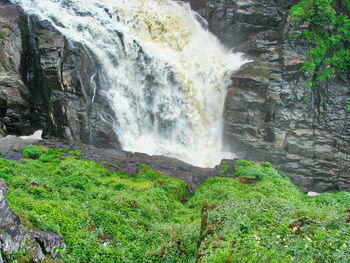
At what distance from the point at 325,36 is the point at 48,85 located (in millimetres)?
24118

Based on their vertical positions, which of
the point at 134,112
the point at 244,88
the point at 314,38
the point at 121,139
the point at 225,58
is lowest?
the point at 121,139

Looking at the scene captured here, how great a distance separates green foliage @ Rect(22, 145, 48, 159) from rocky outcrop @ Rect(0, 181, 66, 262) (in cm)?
1109

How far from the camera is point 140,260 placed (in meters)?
8.83

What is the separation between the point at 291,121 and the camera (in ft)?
93.2

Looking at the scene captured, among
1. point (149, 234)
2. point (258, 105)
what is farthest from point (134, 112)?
point (149, 234)

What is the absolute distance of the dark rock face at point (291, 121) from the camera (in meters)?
27.5

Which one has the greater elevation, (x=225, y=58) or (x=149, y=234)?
(x=225, y=58)

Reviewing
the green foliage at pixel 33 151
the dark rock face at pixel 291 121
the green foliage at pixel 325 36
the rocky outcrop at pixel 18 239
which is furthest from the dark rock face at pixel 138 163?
the green foliage at pixel 325 36

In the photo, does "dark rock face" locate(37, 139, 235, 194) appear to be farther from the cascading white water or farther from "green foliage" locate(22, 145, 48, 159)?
the cascading white water

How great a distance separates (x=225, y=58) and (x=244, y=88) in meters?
6.56

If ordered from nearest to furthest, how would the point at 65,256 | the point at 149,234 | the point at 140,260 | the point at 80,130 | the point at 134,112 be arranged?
1. the point at 65,256
2. the point at 140,260
3. the point at 149,234
4. the point at 80,130
5. the point at 134,112

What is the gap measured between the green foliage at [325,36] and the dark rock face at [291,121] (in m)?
0.85

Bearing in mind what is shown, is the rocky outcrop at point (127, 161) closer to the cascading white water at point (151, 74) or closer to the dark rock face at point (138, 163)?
the dark rock face at point (138, 163)

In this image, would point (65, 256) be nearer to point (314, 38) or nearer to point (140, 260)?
point (140, 260)
